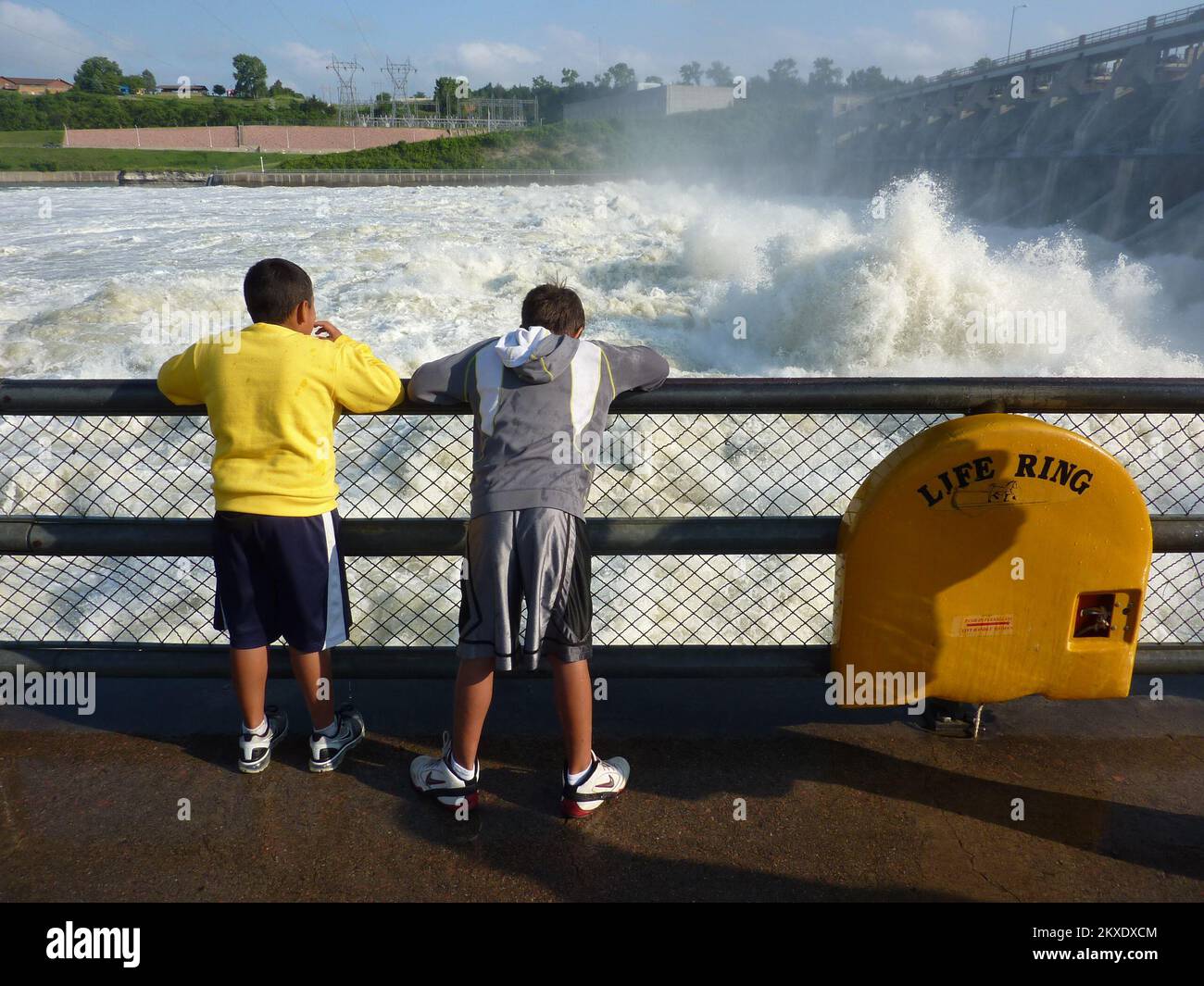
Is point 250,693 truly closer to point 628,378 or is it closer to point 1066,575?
point 628,378

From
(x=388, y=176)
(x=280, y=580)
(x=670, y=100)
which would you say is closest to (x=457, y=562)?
(x=280, y=580)

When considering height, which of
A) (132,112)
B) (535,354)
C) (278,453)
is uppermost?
(132,112)

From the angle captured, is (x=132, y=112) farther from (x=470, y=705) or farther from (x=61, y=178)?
(x=470, y=705)

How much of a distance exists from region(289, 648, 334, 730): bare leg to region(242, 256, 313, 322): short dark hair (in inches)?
40.9

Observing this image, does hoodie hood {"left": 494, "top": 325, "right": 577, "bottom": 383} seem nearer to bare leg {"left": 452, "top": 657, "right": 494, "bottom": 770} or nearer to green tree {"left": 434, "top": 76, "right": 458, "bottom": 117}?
bare leg {"left": 452, "top": 657, "right": 494, "bottom": 770}

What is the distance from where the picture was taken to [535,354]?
2.52m

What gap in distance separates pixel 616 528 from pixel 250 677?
1.26 metres

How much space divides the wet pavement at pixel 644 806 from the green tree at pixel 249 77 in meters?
113

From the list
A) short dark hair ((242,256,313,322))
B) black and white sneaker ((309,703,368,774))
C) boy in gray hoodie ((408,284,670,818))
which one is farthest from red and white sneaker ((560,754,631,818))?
short dark hair ((242,256,313,322))

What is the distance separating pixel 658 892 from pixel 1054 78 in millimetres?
47471

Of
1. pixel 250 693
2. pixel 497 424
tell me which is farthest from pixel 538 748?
pixel 497 424

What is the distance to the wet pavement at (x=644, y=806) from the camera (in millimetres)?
2451
